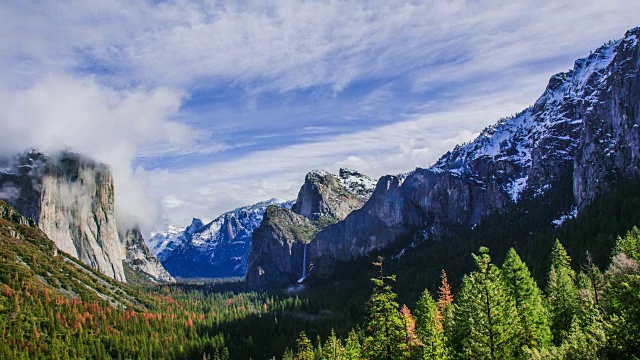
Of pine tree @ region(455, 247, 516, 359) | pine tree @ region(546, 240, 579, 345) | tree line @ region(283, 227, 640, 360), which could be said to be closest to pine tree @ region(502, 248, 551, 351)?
tree line @ region(283, 227, 640, 360)

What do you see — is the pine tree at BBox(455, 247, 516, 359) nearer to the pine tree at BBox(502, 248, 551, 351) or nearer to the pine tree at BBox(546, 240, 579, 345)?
the pine tree at BBox(502, 248, 551, 351)

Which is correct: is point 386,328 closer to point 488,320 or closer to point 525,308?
point 488,320

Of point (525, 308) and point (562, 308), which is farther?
point (562, 308)

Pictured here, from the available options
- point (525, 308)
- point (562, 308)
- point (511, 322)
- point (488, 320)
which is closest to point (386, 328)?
point (488, 320)

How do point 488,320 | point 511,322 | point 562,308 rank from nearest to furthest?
point 488,320, point 511,322, point 562,308

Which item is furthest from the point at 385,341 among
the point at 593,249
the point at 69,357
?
the point at 69,357

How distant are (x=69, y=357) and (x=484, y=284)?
14806cm

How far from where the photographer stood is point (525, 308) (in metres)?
48.0

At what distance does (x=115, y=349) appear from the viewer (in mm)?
158125

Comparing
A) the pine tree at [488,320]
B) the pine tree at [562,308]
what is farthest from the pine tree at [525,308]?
the pine tree at [562,308]

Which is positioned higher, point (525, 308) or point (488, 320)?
point (488, 320)

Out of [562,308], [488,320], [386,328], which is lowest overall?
[562,308]

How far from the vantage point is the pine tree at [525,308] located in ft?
150

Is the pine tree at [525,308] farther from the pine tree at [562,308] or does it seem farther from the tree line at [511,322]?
the pine tree at [562,308]
